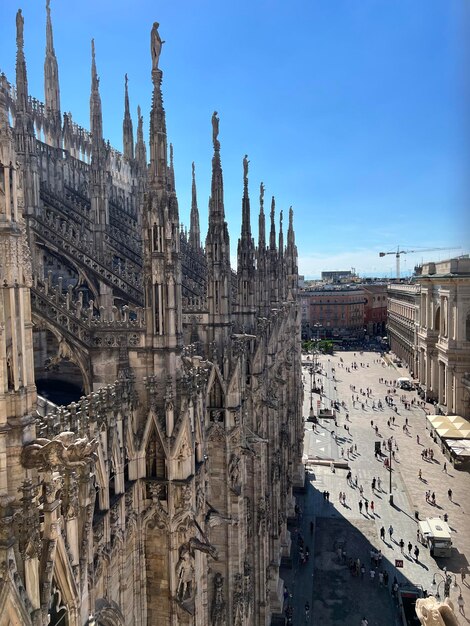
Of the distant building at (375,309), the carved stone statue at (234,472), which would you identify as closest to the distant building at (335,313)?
the distant building at (375,309)

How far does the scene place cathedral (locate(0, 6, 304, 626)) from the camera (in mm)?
6535

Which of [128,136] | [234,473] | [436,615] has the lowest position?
[234,473]

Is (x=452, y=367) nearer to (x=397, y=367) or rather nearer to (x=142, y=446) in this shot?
(x=397, y=367)

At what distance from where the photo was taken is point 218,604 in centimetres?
1692

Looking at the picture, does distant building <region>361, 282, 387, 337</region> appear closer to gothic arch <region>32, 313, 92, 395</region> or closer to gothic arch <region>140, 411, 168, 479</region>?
gothic arch <region>32, 313, 92, 395</region>

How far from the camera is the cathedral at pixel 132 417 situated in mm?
6535

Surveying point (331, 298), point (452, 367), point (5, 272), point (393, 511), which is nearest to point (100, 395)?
point (5, 272)

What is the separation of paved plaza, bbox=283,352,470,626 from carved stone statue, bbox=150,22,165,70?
26.3 meters

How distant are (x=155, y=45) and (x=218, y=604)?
→ 16.8m

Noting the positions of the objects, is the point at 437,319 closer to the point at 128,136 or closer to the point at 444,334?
the point at 444,334

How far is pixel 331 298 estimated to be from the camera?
425 ft

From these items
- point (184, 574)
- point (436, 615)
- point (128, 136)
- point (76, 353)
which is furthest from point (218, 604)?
point (128, 136)

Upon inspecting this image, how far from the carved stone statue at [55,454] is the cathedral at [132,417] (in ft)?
0.06

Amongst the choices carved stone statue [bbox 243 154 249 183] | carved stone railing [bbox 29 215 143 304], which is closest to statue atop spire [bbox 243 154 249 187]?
carved stone statue [bbox 243 154 249 183]
